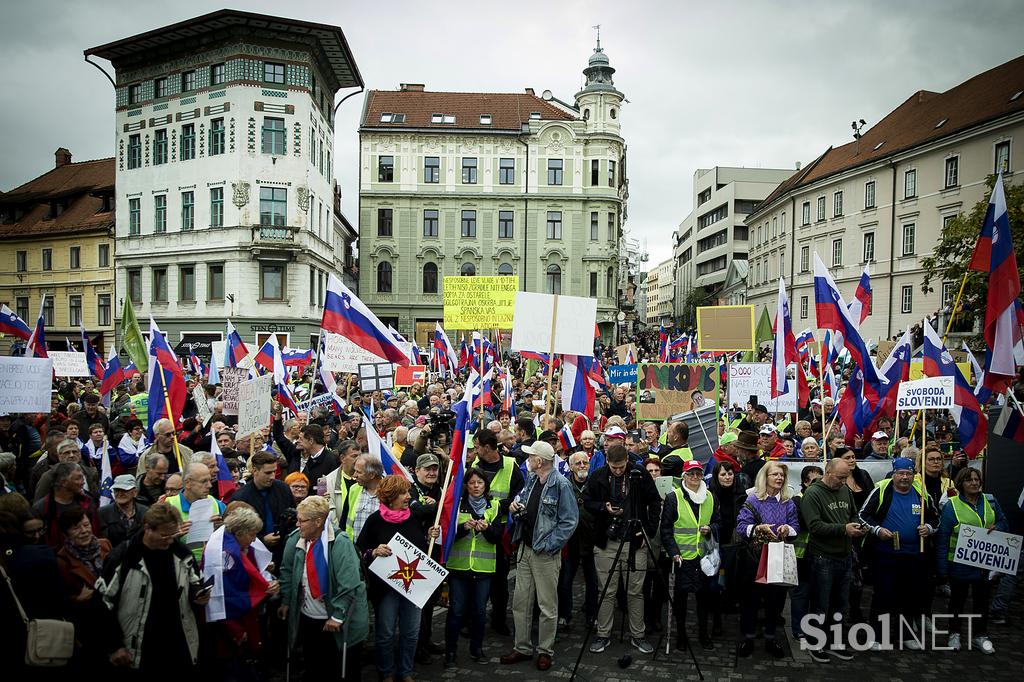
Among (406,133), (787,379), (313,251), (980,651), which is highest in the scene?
(406,133)

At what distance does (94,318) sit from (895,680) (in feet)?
159

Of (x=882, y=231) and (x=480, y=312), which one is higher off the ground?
(x=882, y=231)

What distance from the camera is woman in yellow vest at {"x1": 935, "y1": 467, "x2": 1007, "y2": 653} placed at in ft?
23.4

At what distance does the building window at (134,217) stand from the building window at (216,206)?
18.2ft

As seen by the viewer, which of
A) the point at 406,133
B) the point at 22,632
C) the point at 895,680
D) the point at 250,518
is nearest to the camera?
the point at 22,632

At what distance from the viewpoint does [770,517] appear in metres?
6.90

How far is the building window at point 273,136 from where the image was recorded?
3862cm

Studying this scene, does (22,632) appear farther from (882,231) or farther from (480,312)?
(882,231)

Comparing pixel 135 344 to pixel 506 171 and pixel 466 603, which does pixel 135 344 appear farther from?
pixel 506 171

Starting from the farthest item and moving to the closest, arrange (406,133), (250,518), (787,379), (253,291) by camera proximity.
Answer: (406,133) < (253,291) < (787,379) < (250,518)

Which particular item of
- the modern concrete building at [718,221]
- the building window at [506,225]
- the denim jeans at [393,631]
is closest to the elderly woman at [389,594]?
the denim jeans at [393,631]

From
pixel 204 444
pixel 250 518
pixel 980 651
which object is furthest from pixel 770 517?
pixel 204 444

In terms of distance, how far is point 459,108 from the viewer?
55.8 metres

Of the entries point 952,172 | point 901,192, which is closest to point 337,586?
point 952,172
